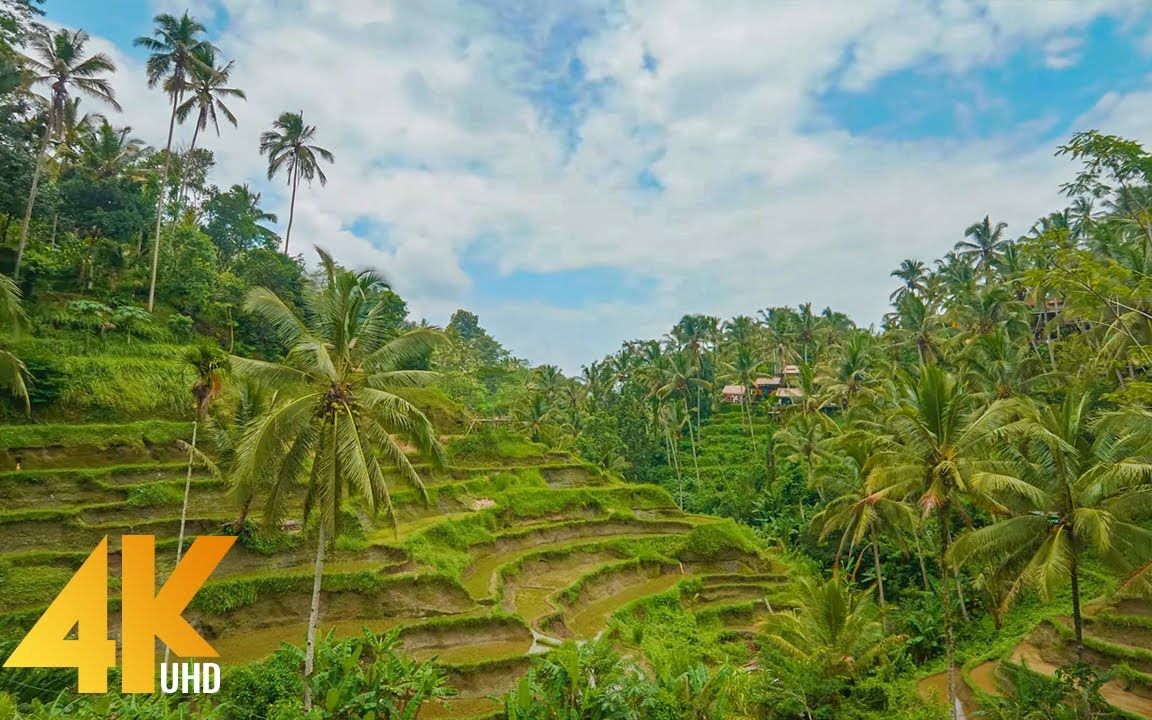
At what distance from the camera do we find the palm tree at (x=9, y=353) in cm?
1352

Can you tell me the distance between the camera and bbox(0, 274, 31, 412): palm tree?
44.3 feet

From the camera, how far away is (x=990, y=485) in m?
12.3

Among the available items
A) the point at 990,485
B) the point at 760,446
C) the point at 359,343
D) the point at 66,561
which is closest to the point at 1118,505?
the point at 990,485

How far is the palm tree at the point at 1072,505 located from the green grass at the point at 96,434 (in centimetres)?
2492

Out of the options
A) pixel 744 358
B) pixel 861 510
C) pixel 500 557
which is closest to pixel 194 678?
pixel 500 557

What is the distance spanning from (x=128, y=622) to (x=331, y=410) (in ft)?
15.9

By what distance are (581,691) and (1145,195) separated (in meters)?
32.6

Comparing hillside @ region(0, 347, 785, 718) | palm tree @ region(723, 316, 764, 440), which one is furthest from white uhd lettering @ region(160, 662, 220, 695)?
palm tree @ region(723, 316, 764, 440)

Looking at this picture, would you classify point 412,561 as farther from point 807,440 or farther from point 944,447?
point 807,440

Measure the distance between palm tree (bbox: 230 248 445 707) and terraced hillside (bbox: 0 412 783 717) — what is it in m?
1.57

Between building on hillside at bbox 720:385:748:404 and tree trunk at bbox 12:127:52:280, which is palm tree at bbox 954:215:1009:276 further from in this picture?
tree trunk at bbox 12:127:52:280

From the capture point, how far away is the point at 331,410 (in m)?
12.2

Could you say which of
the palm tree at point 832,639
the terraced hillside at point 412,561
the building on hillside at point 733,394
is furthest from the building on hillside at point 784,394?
the palm tree at point 832,639

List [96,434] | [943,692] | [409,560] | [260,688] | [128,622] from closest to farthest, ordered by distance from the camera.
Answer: [128,622]
[260,688]
[943,692]
[409,560]
[96,434]
